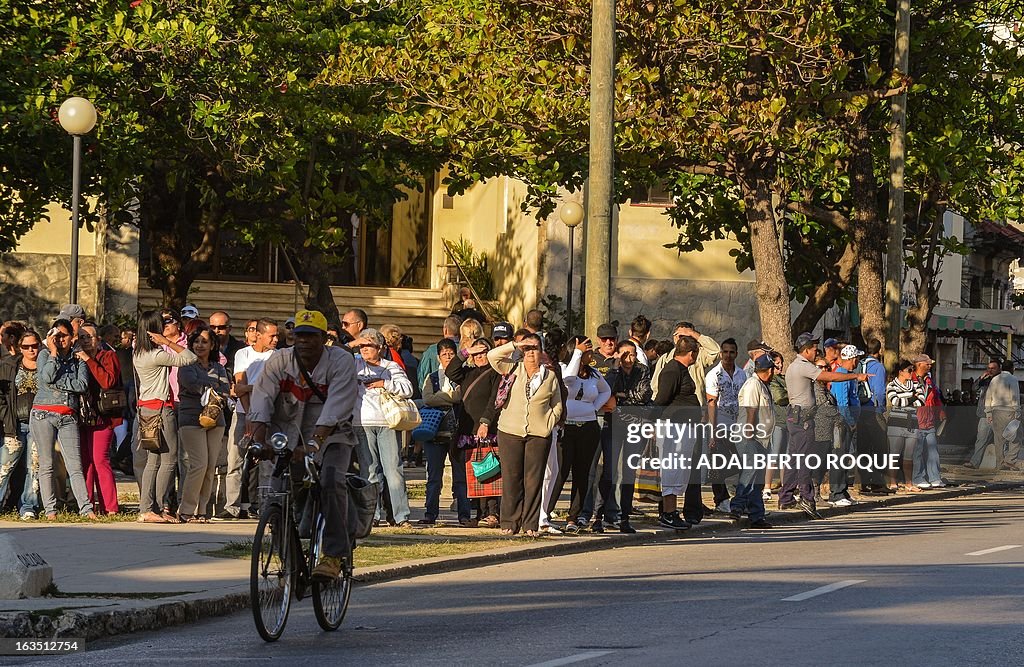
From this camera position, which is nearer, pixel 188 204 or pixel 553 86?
pixel 553 86

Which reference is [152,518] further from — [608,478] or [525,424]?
[608,478]

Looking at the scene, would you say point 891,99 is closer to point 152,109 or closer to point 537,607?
point 152,109

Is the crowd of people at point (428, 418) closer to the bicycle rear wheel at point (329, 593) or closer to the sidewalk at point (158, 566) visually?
the sidewalk at point (158, 566)

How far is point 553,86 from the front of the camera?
2111cm

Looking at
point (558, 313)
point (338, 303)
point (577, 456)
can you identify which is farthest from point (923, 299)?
point (577, 456)

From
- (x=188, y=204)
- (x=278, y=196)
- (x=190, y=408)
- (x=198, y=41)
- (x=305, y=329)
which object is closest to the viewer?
(x=305, y=329)

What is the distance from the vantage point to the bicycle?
9.46 m

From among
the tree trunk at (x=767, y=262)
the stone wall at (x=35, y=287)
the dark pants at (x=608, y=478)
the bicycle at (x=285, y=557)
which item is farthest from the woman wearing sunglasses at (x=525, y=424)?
the stone wall at (x=35, y=287)

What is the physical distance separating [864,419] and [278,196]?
346 inches

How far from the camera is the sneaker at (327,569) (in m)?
9.89

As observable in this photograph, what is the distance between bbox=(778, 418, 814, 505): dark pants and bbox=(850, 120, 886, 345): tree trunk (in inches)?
236

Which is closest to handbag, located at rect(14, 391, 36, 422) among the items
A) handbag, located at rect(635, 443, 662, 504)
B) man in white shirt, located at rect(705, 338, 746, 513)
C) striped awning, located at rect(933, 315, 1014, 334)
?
handbag, located at rect(635, 443, 662, 504)

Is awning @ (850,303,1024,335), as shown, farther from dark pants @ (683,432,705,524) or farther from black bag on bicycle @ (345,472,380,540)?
black bag on bicycle @ (345,472,380,540)

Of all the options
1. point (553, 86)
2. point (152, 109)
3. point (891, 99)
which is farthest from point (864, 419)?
point (152, 109)
